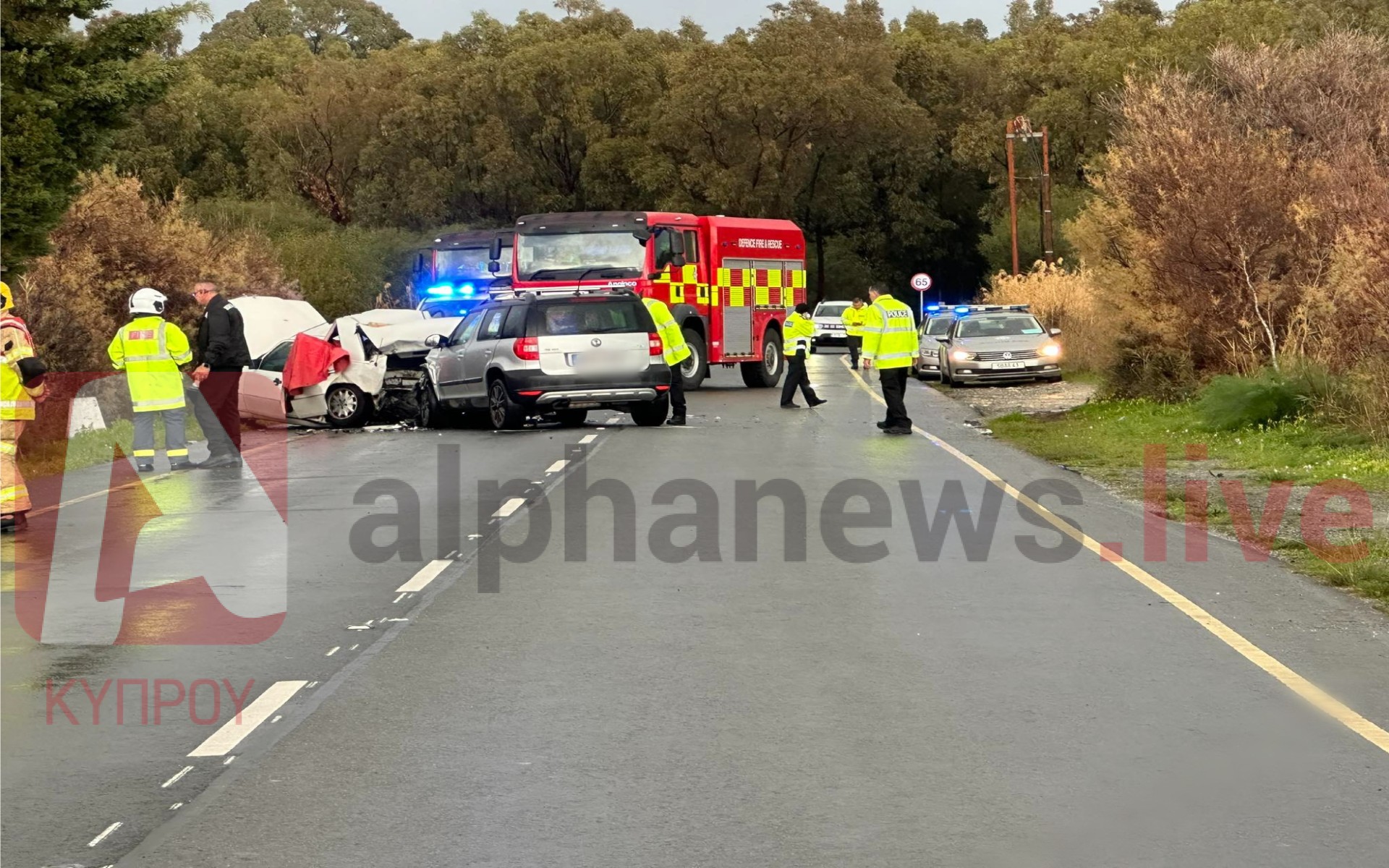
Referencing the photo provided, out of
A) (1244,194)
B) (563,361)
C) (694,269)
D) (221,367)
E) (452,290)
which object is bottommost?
(563,361)

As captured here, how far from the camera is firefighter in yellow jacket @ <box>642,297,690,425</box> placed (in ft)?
79.7

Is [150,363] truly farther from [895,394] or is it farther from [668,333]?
[895,394]

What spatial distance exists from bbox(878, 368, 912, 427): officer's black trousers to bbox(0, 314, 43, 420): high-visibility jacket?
11.4 metres

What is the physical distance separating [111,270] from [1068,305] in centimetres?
2179

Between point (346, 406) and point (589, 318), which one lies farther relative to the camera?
point (346, 406)

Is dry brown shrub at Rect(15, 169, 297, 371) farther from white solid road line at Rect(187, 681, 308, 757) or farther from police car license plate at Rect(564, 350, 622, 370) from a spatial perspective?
white solid road line at Rect(187, 681, 308, 757)

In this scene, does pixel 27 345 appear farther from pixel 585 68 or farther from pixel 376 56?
pixel 376 56

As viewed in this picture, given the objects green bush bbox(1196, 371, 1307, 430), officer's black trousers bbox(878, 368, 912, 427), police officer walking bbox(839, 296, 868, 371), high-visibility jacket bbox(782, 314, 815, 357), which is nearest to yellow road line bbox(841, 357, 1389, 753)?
green bush bbox(1196, 371, 1307, 430)

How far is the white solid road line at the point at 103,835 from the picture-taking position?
18.6ft

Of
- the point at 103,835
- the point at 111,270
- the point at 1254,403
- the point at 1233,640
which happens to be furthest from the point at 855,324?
the point at 103,835

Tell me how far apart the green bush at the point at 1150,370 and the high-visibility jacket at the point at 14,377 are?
1668 centimetres

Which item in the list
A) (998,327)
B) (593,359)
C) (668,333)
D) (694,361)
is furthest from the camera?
(998,327)

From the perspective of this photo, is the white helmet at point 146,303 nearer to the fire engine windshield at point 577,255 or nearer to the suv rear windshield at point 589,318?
the suv rear windshield at point 589,318

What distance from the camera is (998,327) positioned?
3678cm
